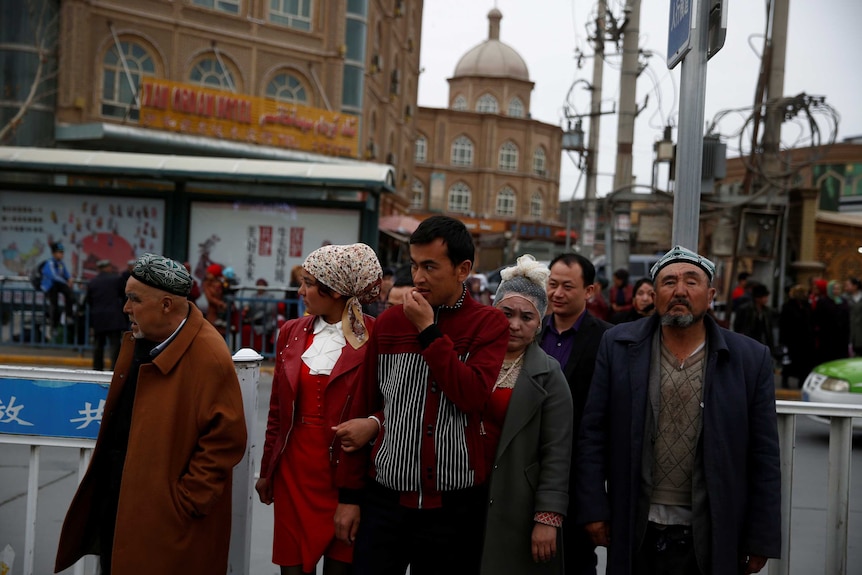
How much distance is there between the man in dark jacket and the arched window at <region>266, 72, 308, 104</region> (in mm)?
29109

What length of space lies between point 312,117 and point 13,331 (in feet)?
53.6

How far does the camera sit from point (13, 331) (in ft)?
43.8

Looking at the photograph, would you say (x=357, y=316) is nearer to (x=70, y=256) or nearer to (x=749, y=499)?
(x=749, y=499)

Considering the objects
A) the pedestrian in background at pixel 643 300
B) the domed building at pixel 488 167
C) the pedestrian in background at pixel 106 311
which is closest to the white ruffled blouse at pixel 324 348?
the pedestrian in background at pixel 643 300

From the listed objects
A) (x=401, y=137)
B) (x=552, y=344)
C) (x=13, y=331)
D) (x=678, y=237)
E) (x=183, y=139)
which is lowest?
(x=13, y=331)

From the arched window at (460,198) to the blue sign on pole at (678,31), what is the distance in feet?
207

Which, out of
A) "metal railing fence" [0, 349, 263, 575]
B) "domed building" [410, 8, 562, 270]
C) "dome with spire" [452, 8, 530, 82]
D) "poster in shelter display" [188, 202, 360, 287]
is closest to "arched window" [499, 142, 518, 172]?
"domed building" [410, 8, 562, 270]

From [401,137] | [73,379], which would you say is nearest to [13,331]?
[73,379]

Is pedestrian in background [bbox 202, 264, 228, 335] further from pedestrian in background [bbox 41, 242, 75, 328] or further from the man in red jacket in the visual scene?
the man in red jacket

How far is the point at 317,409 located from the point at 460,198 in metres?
64.9

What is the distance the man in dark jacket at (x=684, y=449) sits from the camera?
318cm

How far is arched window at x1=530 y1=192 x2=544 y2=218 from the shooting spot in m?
69.8

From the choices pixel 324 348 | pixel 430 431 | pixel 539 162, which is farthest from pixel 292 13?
pixel 539 162

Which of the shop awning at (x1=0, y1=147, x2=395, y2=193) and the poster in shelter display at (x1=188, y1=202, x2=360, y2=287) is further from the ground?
the shop awning at (x1=0, y1=147, x2=395, y2=193)
